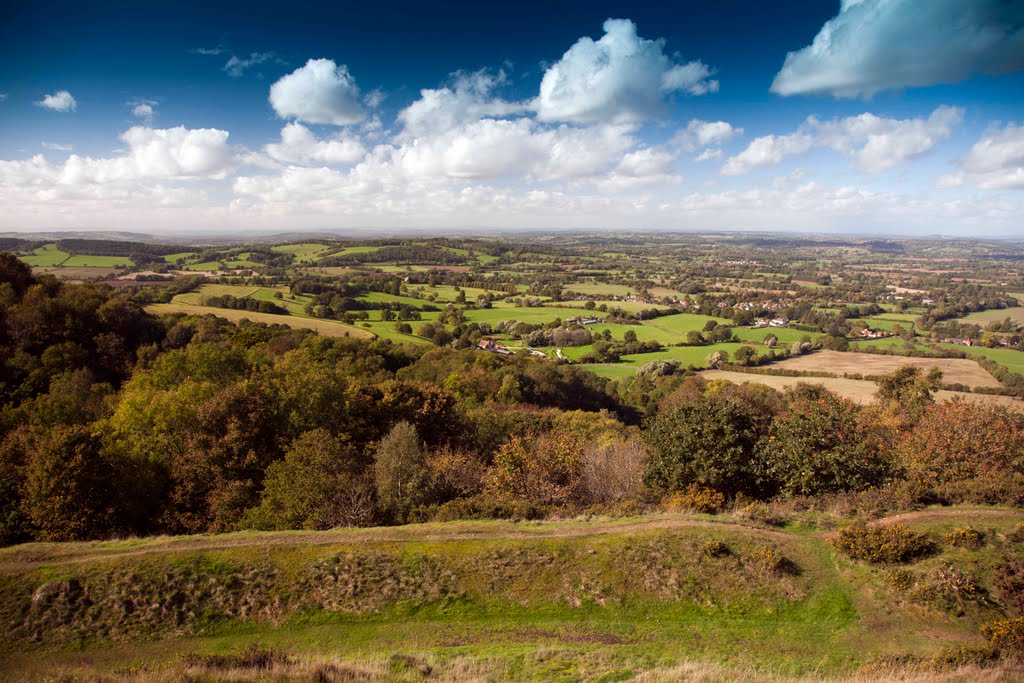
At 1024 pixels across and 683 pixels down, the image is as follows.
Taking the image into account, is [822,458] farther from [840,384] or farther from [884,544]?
[840,384]

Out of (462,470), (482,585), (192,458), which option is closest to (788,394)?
(462,470)

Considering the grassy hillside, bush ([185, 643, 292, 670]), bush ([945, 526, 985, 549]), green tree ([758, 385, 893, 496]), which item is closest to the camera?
bush ([185, 643, 292, 670])

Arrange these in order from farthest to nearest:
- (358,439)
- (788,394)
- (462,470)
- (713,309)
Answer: (713,309) → (788,394) → (358,439) → (462,470)

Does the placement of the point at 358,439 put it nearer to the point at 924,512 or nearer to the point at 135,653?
the point at 135,653

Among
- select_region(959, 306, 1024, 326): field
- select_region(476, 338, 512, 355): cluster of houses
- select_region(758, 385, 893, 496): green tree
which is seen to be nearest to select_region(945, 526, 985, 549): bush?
select_region(758, 385, 893, 496): green tree

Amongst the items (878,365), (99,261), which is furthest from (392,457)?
(99,261)

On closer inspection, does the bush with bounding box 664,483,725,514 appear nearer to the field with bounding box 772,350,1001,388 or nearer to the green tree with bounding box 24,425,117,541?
the green tree with bounding box 24,425,117,541
